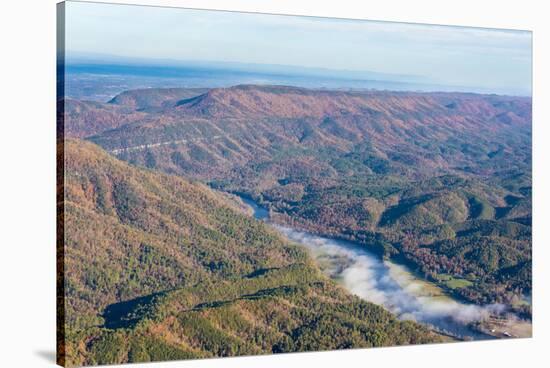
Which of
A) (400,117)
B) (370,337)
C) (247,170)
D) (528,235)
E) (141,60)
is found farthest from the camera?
(247,170)

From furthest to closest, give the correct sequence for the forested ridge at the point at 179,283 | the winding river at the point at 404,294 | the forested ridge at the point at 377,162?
the forested ridge at the point at 377,162 < the winding river at the point at 404,294 < the forested ridge at the point at 179,283

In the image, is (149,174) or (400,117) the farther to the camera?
(400,117)

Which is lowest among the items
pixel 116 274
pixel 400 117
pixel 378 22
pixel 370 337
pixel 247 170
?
pixel 370 337

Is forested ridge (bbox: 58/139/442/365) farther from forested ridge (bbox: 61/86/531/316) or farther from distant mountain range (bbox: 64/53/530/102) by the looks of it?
distant mountain range (bbox: 64/53/530/102)

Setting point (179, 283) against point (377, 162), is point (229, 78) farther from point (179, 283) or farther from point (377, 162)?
point (377, 162)

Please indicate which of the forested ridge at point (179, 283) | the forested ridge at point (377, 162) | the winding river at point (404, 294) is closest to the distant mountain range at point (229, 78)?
the forested ridge at point (377, 162)

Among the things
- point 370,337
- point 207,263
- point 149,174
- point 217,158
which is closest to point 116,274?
point 207,263

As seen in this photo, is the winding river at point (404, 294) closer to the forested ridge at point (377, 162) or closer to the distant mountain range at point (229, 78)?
the forested ridge at point (377, 162)

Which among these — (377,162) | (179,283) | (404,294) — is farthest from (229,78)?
(377,162)

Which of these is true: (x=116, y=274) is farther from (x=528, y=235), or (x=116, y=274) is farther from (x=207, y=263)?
(x=528, y=235)
